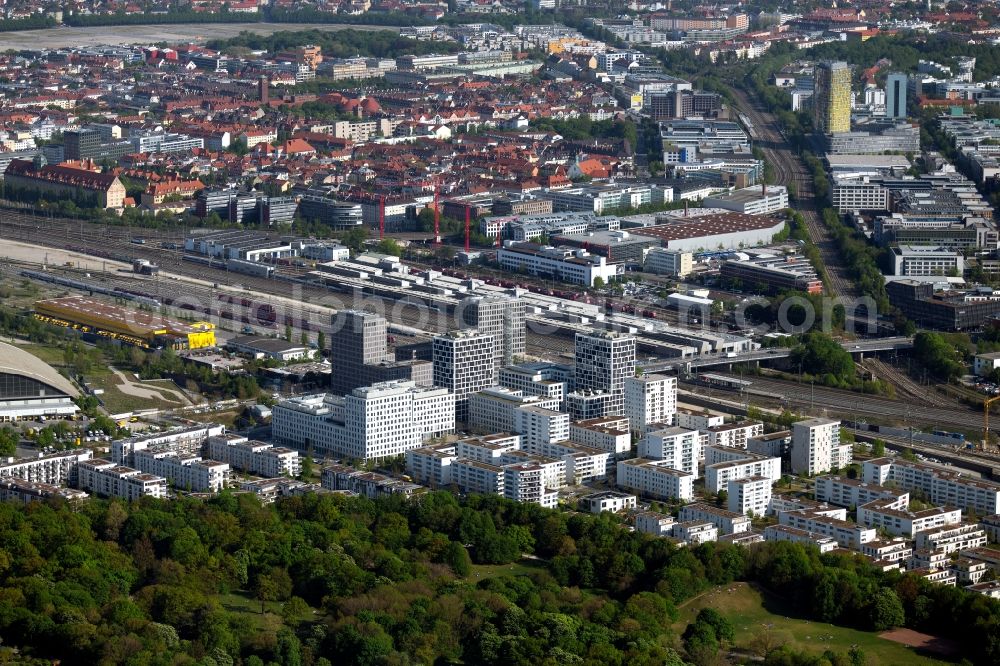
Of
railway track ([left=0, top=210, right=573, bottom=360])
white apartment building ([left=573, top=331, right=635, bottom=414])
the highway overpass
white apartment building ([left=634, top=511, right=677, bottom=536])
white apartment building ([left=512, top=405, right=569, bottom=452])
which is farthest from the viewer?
railway track ([left=0, top=210, right=573, bottom=360])

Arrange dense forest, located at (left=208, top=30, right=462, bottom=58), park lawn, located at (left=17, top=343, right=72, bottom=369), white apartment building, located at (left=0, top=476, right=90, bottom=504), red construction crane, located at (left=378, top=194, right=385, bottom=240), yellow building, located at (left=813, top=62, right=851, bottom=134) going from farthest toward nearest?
dense forest, located at (left=208, top=30, right=462, bottom=58) < yellow building, located at (left=813, top=62, right=851, bottom=134) < red construction crane, located at (left=378, top=194, right=385, bottom=240) < park lawn, located at (left=17, top=343, right=72, bottom=369) < white apartment building, located at (left=0, top=476, right=90, bottom=504)

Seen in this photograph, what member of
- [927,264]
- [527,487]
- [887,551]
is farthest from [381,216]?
[887,551]

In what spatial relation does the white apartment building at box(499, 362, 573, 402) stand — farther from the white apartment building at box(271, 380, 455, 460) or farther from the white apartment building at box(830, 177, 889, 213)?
the white apartment building at box(830, 177, 889, 213)

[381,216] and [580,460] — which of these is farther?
[381,216]

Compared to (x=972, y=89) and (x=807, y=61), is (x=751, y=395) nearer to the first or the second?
(x=972, y=89)

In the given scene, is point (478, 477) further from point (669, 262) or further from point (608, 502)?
point (669, 262)

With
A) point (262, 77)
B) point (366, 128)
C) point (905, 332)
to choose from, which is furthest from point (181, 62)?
point (905, 332)

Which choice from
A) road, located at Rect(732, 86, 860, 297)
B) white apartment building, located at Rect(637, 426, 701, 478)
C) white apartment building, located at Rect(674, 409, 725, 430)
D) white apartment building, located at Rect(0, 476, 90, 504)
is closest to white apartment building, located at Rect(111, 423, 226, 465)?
white apartment building, located at Rect(0, 476, 90, 504)
